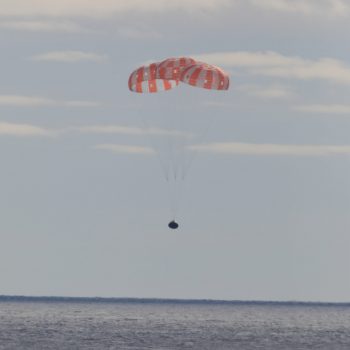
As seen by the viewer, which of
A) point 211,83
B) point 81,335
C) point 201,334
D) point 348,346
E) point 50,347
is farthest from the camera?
point 201,334

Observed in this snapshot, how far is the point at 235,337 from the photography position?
4099 inches

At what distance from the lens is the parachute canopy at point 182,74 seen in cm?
7044

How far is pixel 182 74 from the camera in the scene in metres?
71.1

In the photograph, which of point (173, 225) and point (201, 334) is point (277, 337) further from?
point (173, 225)

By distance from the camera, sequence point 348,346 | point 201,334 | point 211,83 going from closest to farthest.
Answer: point 211,83, point 348,346, point 201,334

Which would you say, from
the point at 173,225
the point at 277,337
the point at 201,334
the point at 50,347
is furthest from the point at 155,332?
the point at 173,225

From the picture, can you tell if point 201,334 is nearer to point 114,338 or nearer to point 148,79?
point 114,338

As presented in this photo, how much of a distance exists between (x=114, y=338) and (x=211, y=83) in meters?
32.7

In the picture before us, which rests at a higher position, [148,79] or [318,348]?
[148,79]

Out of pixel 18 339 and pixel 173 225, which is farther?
pixel 18 339

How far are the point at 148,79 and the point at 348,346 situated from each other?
101 ft

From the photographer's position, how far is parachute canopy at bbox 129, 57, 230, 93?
7044 cm

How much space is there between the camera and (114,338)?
9756 cm

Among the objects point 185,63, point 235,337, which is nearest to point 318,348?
point 235,337
